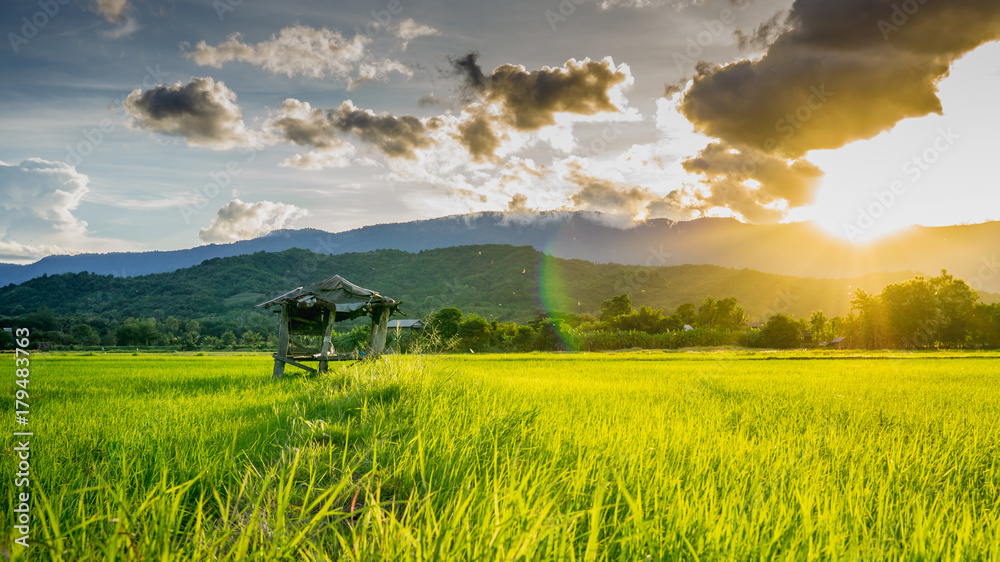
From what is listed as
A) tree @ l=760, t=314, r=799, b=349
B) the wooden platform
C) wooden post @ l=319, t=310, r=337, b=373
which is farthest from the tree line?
the wooden platform

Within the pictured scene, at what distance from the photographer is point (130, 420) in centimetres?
506

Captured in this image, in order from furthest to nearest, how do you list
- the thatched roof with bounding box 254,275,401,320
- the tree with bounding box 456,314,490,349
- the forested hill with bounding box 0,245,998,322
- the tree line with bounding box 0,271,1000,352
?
the forested hill with bounding box 0,245,998,322, the tree with bounding box 456,314,490,349, the tree line with bounding box 0,271,1000,352, the thatched roof with bounding box 254,275,401,320

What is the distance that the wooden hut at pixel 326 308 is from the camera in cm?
1116

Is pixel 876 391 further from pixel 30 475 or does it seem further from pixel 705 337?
pixel 705 337

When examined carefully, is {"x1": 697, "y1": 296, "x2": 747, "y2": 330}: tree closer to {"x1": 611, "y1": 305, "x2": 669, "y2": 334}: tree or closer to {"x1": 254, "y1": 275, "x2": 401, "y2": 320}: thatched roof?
{"x1": 611, "y1": 305, "x2": 669, "y2": 334}: tree

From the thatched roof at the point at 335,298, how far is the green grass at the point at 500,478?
392cm

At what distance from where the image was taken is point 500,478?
2.37 m

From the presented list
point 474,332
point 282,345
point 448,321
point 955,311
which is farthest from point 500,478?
point 955,311

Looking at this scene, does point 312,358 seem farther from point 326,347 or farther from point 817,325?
point 817,325

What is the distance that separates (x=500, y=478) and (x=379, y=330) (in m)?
10.4

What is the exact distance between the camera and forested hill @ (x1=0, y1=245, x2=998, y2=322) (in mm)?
98938

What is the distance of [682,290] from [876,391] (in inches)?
5024

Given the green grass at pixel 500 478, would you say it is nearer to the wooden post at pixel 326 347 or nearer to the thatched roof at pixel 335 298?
the wooden post at pixel 326 347

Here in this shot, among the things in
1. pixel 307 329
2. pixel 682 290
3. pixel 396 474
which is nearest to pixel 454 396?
pixel 396 474
